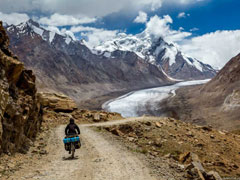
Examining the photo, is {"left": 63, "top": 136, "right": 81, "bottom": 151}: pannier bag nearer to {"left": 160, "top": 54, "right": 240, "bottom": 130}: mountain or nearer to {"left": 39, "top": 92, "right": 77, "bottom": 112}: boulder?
{"left": 39, "top": 92, "right": 77, "bottom": 112}: boulder

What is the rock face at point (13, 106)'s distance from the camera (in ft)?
39.1

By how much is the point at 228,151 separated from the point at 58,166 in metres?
18.2

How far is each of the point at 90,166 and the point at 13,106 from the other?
552 centimetres

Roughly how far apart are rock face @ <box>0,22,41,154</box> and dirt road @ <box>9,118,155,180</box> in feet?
5.63

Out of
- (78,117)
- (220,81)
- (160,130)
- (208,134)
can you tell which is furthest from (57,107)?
(220,81)

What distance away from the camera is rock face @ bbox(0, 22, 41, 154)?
11.9 metres

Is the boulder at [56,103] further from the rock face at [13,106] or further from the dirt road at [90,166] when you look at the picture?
the dirt road at [90,166]

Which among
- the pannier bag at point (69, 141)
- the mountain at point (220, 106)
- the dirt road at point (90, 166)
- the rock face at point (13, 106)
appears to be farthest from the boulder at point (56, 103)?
the mountain at point (220, 106)

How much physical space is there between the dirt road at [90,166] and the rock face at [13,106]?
1.72 meters

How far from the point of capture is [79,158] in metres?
12.9

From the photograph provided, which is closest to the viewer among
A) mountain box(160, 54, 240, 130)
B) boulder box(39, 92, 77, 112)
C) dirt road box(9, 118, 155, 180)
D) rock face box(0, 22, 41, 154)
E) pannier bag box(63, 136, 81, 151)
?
dirt road box(9, 118, 155, 180)

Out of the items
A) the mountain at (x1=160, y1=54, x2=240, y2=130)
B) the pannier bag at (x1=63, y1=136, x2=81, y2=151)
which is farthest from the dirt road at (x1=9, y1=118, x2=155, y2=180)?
the mountain at (x1=160, y1=54, x2=240, y2=130)

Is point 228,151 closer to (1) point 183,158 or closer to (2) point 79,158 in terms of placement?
(1) point 183,158

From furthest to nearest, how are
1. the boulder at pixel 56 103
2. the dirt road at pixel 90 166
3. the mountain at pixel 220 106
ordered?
the mountain at pixel 220 106
the boulder at pixel 56 103
the dirt road at pixel 90 166
